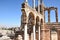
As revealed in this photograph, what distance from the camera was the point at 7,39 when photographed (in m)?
26.3

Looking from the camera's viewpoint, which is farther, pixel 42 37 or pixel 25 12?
pixel 42 37

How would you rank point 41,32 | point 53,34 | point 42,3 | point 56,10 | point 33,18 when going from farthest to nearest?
point 53,34
point 56,10
point 42,3
point 41,32
point 33,18

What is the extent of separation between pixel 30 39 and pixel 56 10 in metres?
8.07

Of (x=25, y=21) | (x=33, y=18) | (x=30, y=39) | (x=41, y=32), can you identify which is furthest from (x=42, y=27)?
(x=25, y=21)

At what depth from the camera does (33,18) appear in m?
20.3

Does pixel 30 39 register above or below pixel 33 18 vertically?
below

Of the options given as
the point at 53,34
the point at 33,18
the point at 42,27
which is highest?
the point at 33,18

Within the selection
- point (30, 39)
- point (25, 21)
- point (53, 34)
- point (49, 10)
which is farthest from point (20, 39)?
point (53, 34)

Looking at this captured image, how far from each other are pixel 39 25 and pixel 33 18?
368 cm

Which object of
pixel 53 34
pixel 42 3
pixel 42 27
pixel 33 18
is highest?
pixel 42 3

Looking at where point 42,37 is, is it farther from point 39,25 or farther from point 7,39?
point 7,39

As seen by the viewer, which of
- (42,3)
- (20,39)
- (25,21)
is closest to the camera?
(25,21)

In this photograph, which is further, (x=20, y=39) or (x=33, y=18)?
(x=20, y=39)

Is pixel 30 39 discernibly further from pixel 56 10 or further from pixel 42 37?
pixel 56 10
